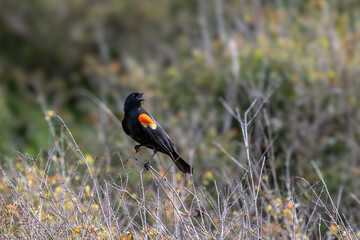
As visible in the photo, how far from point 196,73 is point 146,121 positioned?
9.09m

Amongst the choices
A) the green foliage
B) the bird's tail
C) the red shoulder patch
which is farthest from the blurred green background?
the red shoulder patch

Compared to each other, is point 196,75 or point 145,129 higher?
point 145,129

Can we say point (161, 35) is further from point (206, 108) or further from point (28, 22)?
point (206, 108)

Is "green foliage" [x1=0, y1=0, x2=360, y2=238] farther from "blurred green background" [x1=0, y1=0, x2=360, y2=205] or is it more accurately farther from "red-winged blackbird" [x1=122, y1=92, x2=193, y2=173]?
"red-winged blackbird" [x1=122, y1=92, x2=193, y2=173]

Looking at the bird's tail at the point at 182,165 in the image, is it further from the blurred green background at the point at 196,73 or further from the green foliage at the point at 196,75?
the blurred green background at the point at 196,73

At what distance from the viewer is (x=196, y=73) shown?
14.2 m

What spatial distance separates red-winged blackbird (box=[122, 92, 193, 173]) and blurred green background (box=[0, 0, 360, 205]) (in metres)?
0.95

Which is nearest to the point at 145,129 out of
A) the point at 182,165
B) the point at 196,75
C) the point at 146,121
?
the point at 146,121

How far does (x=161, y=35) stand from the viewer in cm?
1978

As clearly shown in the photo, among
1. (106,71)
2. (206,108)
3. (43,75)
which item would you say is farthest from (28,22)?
(206,108)

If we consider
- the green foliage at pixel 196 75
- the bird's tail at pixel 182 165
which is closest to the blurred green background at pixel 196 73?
the green foliage at pixel 196 75

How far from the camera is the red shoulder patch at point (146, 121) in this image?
5168mm

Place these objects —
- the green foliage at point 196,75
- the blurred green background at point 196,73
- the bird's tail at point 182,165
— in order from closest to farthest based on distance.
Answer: the bird's tail at point 182,165 < the green foliage at point 196,75 < the blurred green background at point 196,73

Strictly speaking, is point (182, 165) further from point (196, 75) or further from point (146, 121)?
point (196, 75)
